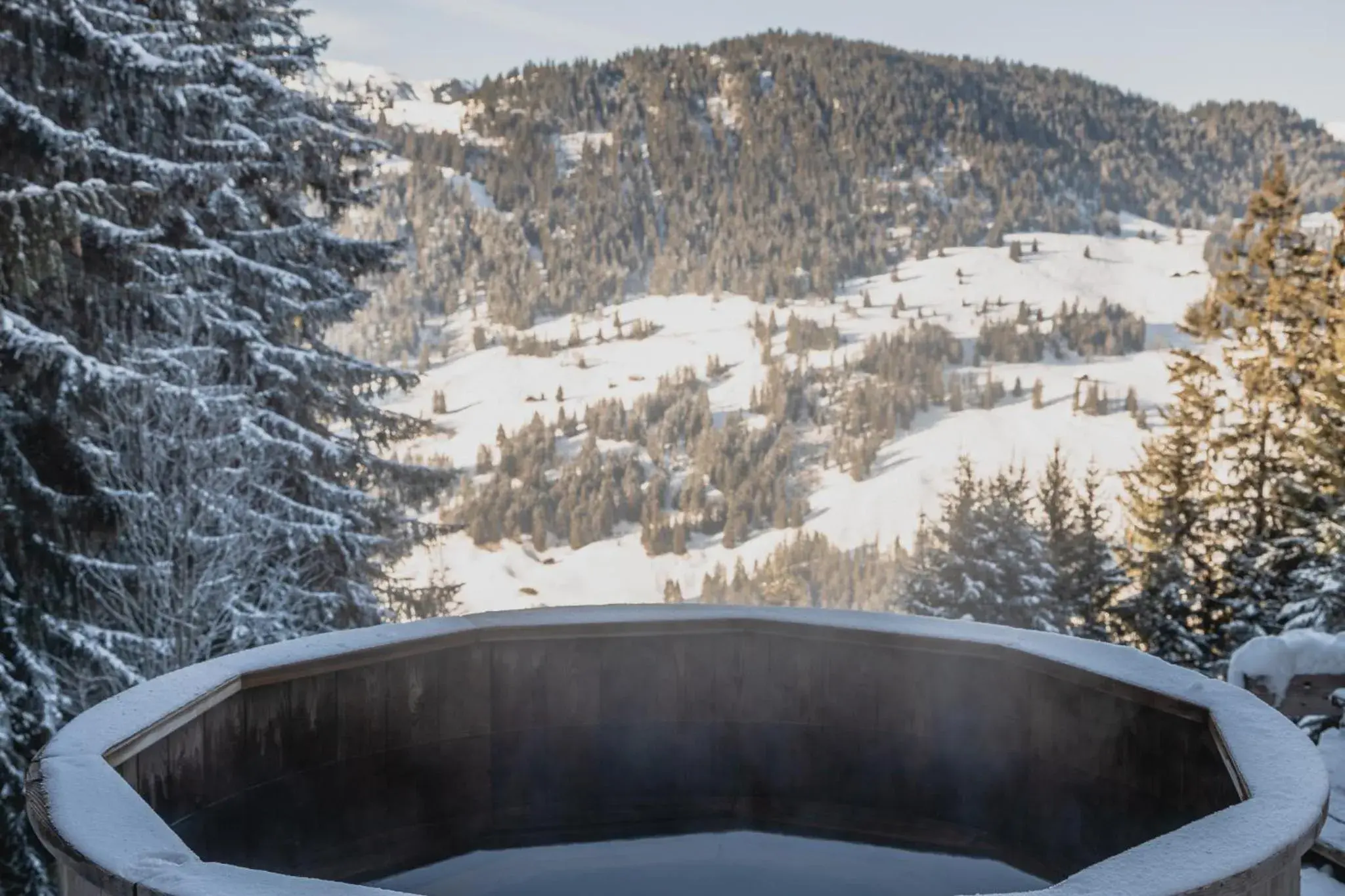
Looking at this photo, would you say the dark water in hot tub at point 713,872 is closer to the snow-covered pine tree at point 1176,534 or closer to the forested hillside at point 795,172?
the snow-covered pine tree at point 1176,534

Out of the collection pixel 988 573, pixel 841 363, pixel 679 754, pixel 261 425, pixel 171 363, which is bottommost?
pixel 841 363

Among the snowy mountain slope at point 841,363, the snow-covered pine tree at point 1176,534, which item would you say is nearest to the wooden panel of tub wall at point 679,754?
the snow-covered pine tree at point 1176,534

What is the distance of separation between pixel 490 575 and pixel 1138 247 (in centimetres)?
11705

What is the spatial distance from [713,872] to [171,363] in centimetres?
768

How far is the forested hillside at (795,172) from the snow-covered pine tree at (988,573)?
142317mm

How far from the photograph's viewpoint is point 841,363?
463ft

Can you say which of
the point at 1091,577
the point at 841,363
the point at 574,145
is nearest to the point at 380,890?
the point at 1091,577

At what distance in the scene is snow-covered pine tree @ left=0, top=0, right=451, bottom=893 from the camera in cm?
715

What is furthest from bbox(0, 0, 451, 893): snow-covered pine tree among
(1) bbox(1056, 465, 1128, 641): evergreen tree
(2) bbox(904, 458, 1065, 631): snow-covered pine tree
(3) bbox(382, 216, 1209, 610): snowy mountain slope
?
(3) bbox(382, 216, 1209, 610): snowy mountain slope

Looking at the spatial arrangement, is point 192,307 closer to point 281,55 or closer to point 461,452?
point 281,55

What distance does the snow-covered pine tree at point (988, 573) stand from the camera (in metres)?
19.1

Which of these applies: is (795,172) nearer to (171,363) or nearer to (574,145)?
(574,145)

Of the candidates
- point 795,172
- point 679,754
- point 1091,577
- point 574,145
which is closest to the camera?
point 679,754

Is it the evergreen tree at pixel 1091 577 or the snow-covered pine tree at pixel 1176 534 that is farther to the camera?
the evergreen tree at pixel 1091 577
